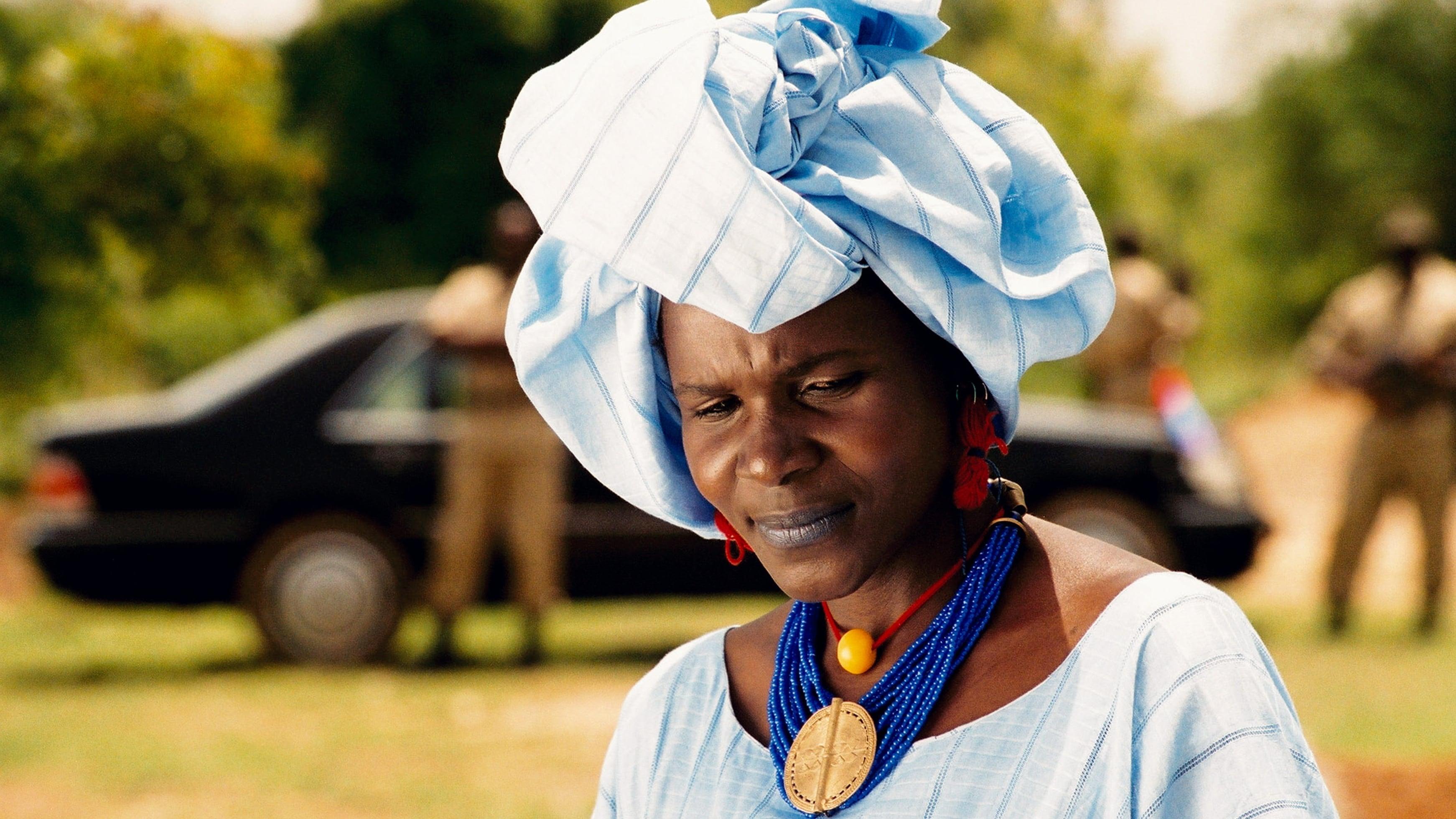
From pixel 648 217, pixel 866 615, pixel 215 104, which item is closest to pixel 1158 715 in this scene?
pixel 866 615

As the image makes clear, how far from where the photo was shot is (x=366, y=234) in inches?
725

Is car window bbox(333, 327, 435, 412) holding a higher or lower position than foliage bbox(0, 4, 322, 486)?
lower

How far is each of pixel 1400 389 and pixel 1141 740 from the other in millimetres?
8122

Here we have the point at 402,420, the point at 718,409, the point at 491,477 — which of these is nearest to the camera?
the point at 718,409

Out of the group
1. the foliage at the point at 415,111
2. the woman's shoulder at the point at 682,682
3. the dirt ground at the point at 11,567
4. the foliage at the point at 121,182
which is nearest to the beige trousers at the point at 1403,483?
the foliage at the point at 121,182

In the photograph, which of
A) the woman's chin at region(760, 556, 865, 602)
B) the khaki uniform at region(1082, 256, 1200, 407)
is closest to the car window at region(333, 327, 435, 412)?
the khaki uniform at region(1082, 256, 1200, 407)

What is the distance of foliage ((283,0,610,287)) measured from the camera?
18.2 meters

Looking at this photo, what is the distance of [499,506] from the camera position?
308 inches

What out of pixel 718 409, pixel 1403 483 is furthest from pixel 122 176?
pixel 1403 483

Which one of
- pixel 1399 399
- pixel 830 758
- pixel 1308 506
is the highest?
pixel 830 758

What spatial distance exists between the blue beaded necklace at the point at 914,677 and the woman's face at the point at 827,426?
83 mm

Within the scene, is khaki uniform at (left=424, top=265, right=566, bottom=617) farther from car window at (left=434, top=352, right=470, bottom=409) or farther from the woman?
the woman

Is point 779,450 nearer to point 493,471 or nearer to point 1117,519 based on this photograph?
point 493,471

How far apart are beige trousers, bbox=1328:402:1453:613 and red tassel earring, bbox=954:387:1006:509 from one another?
26.2 feet
